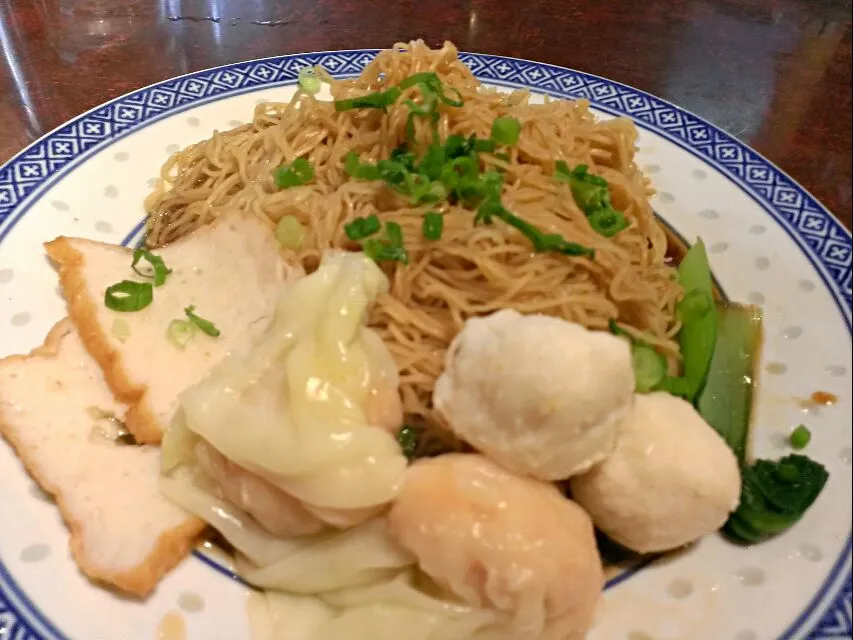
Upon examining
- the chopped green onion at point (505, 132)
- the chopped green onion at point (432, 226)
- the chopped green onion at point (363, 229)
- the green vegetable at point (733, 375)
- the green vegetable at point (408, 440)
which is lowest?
the green vegetable at point (408, 440)

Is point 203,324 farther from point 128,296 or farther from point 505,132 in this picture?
point 505,132

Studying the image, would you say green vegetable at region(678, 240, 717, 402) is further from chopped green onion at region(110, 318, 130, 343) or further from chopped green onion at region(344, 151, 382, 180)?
chopped green onion at region(110, 318, 130, 343)

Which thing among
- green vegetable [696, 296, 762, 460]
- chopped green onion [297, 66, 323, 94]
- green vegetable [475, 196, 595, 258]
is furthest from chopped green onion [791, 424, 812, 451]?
chopped green onion [297, 66, 323, 94]

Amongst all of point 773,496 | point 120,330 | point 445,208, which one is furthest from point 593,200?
point 120,330

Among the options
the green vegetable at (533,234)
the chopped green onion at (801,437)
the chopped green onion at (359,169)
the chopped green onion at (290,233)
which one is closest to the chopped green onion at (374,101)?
the chopped green onion at (359,169)

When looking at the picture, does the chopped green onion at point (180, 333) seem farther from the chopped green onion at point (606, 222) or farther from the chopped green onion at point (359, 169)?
the chopped green onion at point (606, 222)

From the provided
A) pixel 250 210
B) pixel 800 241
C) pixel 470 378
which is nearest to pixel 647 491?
pixel 470 378
